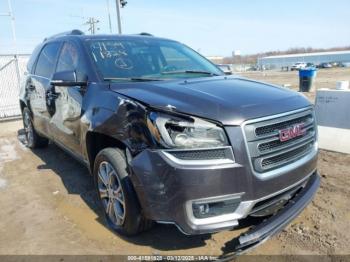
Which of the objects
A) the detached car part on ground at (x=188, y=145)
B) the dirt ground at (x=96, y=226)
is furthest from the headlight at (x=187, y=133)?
the dirt ground at (x=96, y=226)

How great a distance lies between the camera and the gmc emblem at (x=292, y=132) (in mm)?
2631

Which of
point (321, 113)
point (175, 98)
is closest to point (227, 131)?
point (175, 98)

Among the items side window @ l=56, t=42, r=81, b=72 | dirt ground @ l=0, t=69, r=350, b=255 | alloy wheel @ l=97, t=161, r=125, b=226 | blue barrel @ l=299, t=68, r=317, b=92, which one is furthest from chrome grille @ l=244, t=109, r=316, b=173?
blue barrel @ l=299, t=68, r=317, b=92

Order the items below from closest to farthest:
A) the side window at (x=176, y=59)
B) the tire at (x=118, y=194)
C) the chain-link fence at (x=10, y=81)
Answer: the tire at (x=118, y=194)
the side window at (x=176, y=59)
the chain-link fence at (x=10, y=81)

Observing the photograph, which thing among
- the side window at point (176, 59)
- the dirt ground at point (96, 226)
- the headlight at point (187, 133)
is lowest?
the dirt ground at point (96, 226)

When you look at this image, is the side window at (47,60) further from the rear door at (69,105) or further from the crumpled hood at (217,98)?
the crumpled hood at (217,98)

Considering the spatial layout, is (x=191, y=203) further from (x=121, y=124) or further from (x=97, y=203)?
(x=97, y=203)

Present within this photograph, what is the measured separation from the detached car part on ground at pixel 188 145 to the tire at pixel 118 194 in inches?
0.4

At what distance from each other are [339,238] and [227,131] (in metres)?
1.65

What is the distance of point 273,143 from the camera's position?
258 centimetres

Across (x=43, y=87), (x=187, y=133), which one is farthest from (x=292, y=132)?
(x=43, y=87)

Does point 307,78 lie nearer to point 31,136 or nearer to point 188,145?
point 31,136

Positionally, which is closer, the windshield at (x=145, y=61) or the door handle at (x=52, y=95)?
the windshield at (x=145, y=61)

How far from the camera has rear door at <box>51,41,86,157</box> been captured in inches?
145
